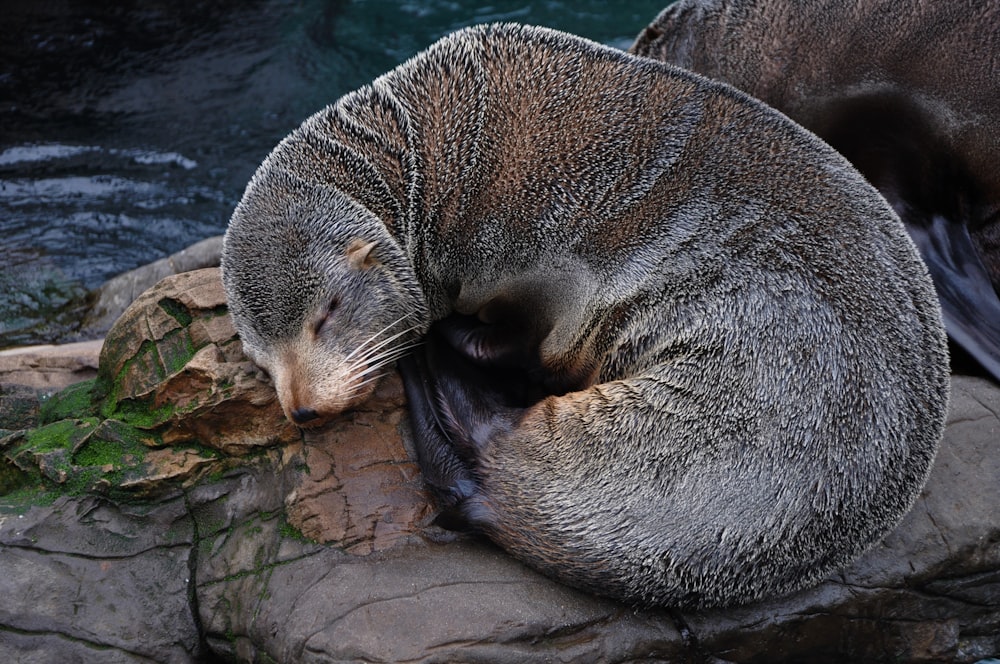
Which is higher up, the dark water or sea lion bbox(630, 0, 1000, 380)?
sea lion bbox(630, 0, 1000, 380)

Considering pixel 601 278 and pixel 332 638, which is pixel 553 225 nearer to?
pixel 601 278

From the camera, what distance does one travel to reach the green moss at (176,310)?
5004 millimetres

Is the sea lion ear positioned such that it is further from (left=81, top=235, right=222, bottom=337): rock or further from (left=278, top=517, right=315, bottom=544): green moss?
(left=81, top=235, right=222, bottom=337): rock

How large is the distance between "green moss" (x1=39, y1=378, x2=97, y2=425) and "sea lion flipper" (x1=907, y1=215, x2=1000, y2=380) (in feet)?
15.8

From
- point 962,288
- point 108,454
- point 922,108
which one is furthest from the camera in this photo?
point 922,108

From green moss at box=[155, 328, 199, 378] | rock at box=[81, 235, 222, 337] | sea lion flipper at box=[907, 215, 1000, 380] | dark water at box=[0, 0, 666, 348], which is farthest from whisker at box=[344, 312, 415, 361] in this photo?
dark water at box=[0, 0, 666, 348]

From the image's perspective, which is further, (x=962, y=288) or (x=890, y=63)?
(x=890, y=63)

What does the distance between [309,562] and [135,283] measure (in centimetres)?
372

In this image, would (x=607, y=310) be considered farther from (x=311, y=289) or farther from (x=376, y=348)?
(x=311, y=289)

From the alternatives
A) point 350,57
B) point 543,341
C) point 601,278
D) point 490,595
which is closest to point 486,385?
point 543,341

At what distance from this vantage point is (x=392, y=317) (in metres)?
4.70

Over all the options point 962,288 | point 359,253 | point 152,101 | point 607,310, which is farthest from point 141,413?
point 152,101

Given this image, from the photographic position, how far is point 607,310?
4730mm

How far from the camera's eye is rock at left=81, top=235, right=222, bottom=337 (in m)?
7.09
